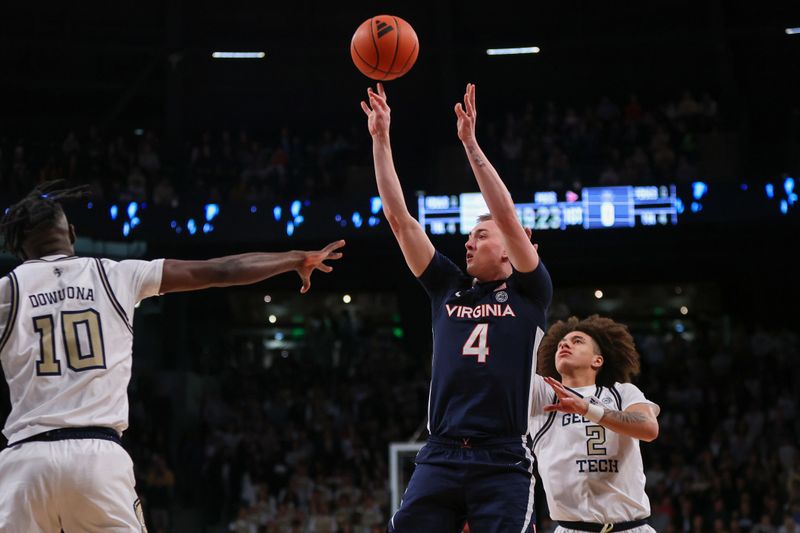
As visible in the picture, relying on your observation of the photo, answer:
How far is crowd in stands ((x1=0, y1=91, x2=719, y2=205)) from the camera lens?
65.4 feet

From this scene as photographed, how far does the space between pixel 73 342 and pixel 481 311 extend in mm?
1976

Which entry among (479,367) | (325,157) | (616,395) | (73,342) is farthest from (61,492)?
(325,157)

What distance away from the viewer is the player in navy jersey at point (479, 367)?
4.95m

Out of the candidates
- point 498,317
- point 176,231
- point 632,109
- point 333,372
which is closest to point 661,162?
point 632,109

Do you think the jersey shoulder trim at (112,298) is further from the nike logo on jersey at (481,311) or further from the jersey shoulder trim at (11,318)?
the nike logo on jersey at (481,311)

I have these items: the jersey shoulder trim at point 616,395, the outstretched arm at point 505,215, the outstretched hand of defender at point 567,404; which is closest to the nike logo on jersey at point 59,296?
the outstretched arm at point 505,215

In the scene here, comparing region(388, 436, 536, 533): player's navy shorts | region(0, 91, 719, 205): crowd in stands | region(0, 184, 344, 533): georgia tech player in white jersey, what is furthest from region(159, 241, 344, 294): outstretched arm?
region(0, 91, 719, 205): crowd in stands

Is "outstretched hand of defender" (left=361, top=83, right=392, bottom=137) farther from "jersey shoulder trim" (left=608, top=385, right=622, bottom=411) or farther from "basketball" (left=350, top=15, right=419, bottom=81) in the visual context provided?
"jersey shoulder trim" (left=608, top=385, right=622, bottom=411)

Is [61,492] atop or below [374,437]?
atop

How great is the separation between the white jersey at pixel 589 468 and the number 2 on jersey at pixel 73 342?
2808mm

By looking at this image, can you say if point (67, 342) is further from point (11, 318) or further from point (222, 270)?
point (222, 270)

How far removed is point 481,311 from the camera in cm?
532

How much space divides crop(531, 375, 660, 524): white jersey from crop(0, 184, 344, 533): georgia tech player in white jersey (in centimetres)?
230

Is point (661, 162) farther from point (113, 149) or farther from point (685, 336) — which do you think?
point (113, 149)
